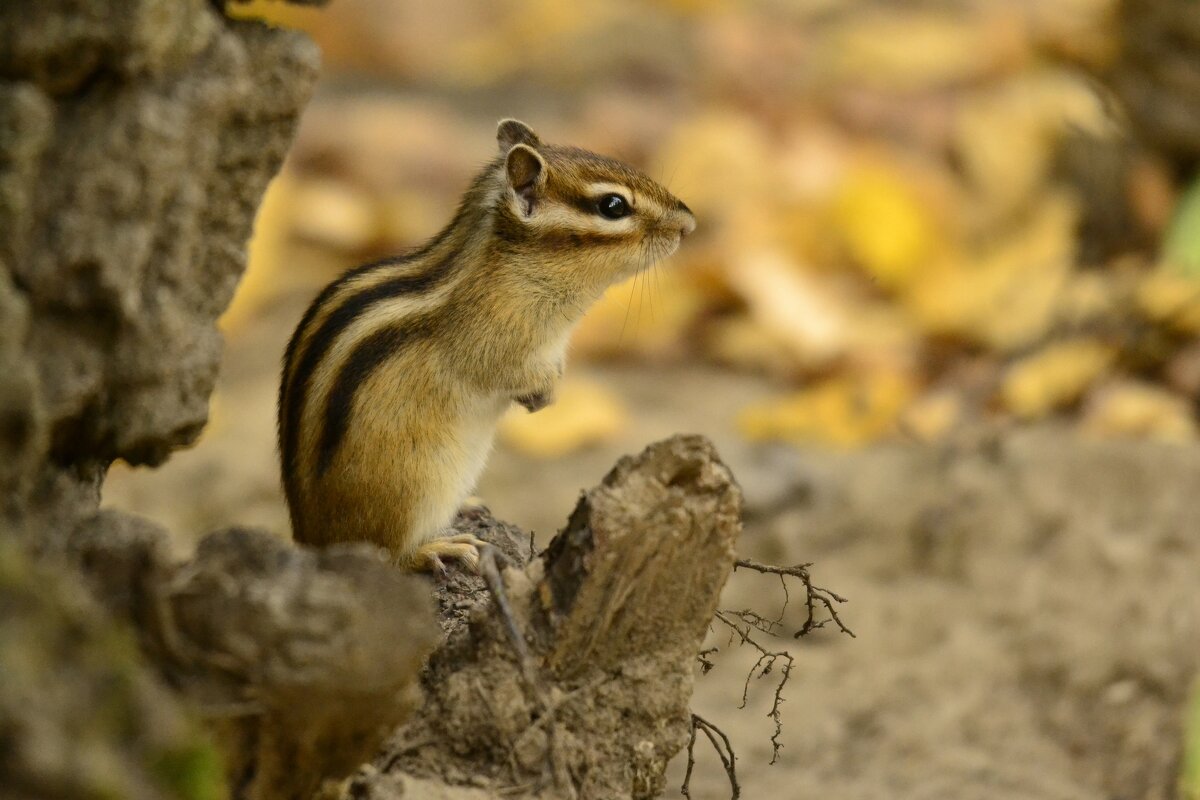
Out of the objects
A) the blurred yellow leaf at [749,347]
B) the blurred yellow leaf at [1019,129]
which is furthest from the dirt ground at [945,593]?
the blurred yellow leaf at [1019,129]

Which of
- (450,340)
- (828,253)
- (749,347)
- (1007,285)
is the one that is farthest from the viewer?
(828,253)

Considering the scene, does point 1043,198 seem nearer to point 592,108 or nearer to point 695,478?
point 592,108

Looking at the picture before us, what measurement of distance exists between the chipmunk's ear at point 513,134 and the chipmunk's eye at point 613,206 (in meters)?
0.30

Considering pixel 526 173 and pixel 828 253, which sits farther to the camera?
pixel 828 253

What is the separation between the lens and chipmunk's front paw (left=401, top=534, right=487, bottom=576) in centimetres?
295

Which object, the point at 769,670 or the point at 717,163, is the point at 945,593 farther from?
the point at 717,163

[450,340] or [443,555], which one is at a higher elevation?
[450,340]

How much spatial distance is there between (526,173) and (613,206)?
0.22m

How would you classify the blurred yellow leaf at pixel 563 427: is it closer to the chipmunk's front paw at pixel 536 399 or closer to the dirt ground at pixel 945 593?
the dirt ground at pixel 945 593

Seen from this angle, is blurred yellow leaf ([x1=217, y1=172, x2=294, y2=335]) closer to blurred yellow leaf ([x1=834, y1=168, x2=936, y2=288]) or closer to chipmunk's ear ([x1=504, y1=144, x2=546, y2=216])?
blurred yellow leaf ([x1=834, y1=168, x2=936, y2=288])

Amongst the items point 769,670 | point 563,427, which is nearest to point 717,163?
point 563,427

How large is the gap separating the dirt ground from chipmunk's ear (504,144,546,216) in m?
1.45

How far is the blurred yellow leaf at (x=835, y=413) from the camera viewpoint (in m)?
5.96

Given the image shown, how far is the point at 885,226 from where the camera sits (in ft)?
23.9
